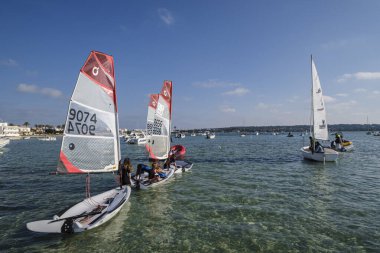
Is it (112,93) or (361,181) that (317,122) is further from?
(112,93)

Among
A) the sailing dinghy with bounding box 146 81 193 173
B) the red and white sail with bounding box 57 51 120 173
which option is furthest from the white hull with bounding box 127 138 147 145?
the red and white sail with bounding box 57 51 120 173

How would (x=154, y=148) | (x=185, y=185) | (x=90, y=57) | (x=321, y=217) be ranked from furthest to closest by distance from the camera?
(x=154, y=148), (x=185, y=185), (x=321, y=217), (x=90, y=57)

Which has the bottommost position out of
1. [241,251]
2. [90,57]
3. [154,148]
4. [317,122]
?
[241,251]

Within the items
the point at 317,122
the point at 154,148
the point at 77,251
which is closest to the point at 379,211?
the point at 77,251

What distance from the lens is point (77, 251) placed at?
838 centimetres

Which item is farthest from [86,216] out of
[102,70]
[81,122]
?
[102,70]

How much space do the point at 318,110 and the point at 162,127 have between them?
73.5ft

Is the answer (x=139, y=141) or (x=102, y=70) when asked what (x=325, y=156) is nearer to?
(x=102, y=70)

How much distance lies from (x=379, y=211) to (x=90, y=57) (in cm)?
1560

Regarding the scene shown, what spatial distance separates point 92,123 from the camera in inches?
445

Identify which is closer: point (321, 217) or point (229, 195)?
point (321, 217)

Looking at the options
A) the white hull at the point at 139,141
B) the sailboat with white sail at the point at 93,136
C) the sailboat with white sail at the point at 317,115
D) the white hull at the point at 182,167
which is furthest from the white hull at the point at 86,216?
the white hull at the point at 139,141

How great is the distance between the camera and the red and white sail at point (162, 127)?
21000 millimetres

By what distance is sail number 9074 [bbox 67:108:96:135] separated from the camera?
10580mm
